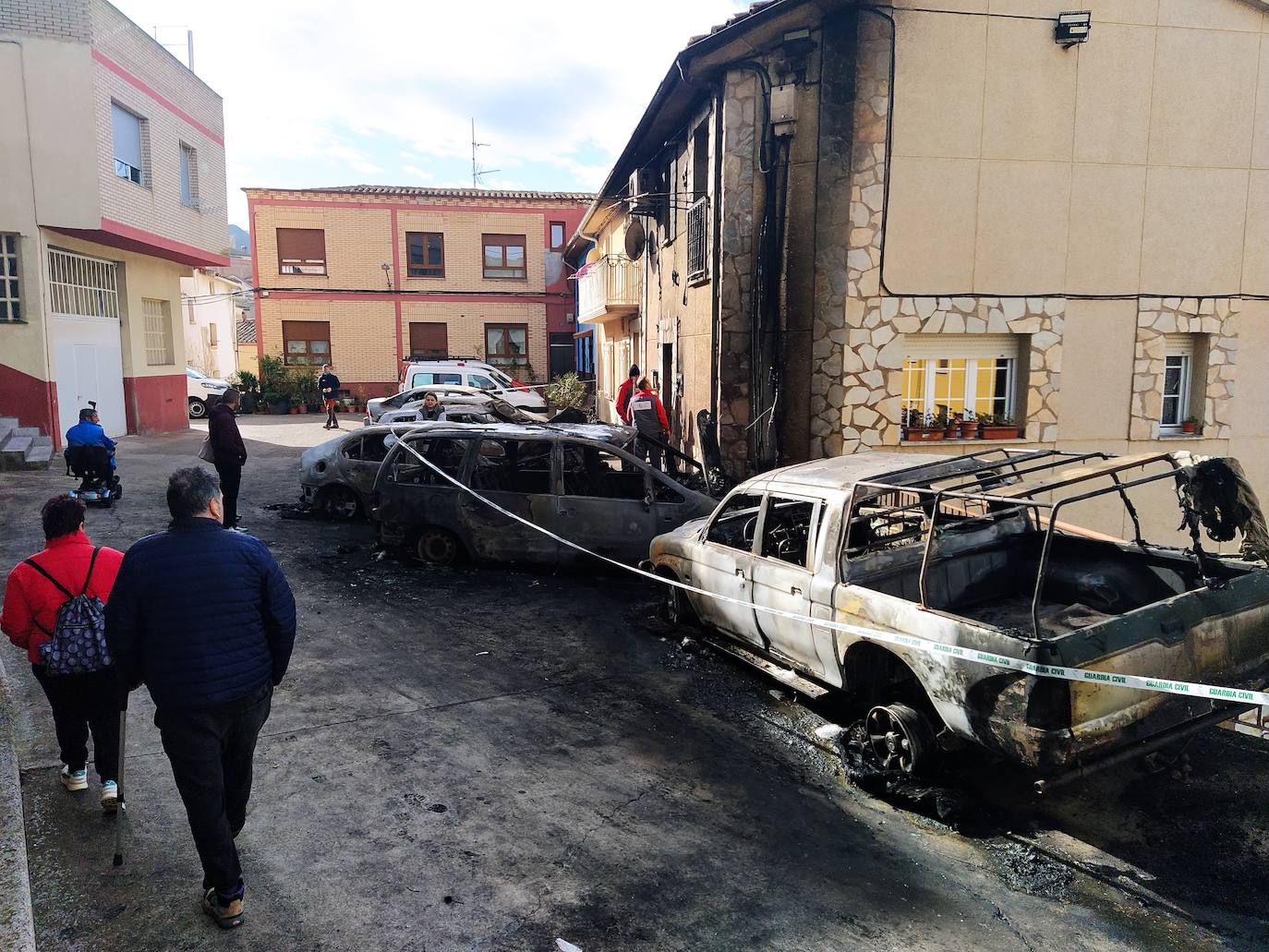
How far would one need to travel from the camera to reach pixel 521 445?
9.85 meters

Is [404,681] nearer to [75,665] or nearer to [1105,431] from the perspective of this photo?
[75,665]

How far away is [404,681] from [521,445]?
12.6ft

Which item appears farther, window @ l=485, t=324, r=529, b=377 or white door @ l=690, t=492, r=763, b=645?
window @ l=485, t=324, r=529, b=377

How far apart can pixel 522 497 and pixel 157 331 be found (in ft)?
52.8

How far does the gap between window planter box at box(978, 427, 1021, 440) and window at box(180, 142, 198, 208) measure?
1747 centimetres

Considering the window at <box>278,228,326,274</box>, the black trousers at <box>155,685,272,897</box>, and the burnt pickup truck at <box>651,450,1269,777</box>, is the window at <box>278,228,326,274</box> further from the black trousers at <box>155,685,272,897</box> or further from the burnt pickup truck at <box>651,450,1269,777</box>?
the black trousers at <box>155,685,272,897</box>

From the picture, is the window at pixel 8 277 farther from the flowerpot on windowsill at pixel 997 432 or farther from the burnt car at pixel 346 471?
the flowerpot on windowsill at pixel 997 432

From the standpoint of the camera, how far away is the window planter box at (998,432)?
39.1 feet

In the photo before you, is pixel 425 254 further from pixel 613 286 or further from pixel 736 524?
pixel 736 524

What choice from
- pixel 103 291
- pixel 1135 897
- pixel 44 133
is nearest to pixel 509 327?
pixel 103 291

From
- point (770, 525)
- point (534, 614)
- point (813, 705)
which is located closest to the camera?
point (813, 705)

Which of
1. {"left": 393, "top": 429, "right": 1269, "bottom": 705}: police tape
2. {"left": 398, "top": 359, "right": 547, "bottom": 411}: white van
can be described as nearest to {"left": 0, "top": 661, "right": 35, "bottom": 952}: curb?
{"left": 393, "top": 429, "right": 1269, "bottom": 705}: police tape

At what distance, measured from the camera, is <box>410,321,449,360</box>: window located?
109ft

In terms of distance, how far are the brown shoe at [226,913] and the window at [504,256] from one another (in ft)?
105
